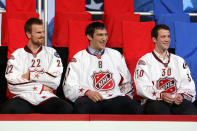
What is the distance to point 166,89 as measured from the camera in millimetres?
2404

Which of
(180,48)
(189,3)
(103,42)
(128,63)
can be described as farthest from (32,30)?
(189,3)

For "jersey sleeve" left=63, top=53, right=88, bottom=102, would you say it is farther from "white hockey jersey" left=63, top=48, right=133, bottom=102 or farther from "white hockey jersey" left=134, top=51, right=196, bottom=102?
"white hockey jersey" left=134, top=51, right=196, bottom=102

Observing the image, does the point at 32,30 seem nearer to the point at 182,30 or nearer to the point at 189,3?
the point at 182,30

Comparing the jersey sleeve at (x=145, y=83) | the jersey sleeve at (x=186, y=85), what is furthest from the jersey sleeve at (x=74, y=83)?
the jersey sleeve at (x=186, y=85)

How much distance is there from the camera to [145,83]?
7.76 feet

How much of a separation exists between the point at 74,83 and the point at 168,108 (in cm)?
75

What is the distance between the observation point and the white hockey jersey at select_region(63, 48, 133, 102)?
7.70ft

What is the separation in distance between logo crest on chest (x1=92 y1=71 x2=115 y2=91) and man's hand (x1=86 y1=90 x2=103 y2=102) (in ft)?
0.45

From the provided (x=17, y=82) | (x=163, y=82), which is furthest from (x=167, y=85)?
(x=17, y=82)

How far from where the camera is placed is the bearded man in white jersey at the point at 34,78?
215cm

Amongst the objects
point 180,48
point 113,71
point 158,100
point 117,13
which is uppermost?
point 117,13

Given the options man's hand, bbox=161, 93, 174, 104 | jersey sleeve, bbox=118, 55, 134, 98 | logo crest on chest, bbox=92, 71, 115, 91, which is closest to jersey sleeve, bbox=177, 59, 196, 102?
man's hand, bbox=161, 93, 174, 104

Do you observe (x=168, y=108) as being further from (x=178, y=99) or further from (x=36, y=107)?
(x=36, y=107)
